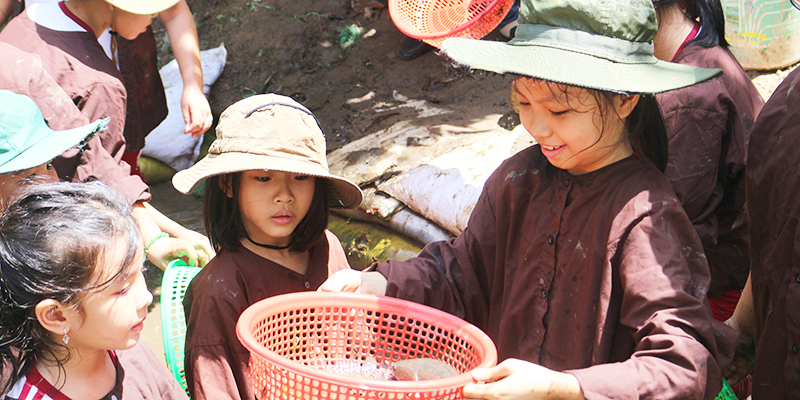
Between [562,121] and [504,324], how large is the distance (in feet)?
1.94

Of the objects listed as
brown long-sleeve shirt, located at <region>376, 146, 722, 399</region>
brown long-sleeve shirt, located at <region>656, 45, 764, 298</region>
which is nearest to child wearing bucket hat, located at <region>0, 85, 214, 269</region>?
brown long-sleeve shirt, located at <region>376, 146, 722, 399</region>

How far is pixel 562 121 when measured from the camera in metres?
1.55

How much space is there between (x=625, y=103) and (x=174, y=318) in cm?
159

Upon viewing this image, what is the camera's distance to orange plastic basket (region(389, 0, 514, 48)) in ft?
10.4

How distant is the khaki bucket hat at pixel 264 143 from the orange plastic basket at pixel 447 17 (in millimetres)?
1151

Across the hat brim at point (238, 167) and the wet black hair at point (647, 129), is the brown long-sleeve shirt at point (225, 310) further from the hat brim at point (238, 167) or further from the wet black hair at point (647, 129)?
the wet black hair at point (647, 129)

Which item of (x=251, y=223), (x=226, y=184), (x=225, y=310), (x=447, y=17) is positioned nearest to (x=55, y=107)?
(x=226, y=184)

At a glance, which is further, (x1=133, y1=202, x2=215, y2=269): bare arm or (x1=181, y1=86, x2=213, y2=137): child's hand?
(x1=181, y1=86, x2=213, y2=137): child's hand

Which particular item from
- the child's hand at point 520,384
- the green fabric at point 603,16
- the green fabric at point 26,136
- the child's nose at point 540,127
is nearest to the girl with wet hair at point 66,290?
the green fabric at point 26,136

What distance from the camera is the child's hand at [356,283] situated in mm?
1792

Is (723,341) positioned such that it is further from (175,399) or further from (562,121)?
(175,399)

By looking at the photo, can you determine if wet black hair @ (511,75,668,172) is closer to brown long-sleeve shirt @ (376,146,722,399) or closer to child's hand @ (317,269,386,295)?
brown long-sleeve shirt @ (376,146,722,399)

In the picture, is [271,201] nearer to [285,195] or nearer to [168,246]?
[285,195]

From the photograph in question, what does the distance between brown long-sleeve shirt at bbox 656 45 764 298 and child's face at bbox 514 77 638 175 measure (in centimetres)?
68
